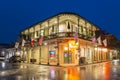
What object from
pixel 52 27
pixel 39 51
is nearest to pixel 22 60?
pixel 39 51

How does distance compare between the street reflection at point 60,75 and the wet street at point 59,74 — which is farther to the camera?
the wet street at point 59,74

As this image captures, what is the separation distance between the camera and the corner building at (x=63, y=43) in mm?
44031

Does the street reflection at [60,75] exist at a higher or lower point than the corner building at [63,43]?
lower

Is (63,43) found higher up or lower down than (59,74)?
higher up

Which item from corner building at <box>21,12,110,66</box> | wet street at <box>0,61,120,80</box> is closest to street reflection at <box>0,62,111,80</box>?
wet street at <box>0,61,120,80</box>

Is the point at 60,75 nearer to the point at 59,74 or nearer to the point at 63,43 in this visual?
the point at 59,74

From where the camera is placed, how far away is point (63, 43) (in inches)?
1720

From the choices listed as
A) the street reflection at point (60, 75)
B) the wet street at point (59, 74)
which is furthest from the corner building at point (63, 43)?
the street reflection at point (60, 75)

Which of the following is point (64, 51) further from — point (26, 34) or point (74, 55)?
point (26, 34)

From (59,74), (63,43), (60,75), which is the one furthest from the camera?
(63,43)

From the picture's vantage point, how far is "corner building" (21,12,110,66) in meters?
44.0

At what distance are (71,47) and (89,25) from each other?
14.7 meters

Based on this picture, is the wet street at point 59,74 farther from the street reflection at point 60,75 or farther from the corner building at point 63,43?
the corner building at point 63,43

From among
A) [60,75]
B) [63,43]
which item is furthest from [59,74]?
[63,43]
